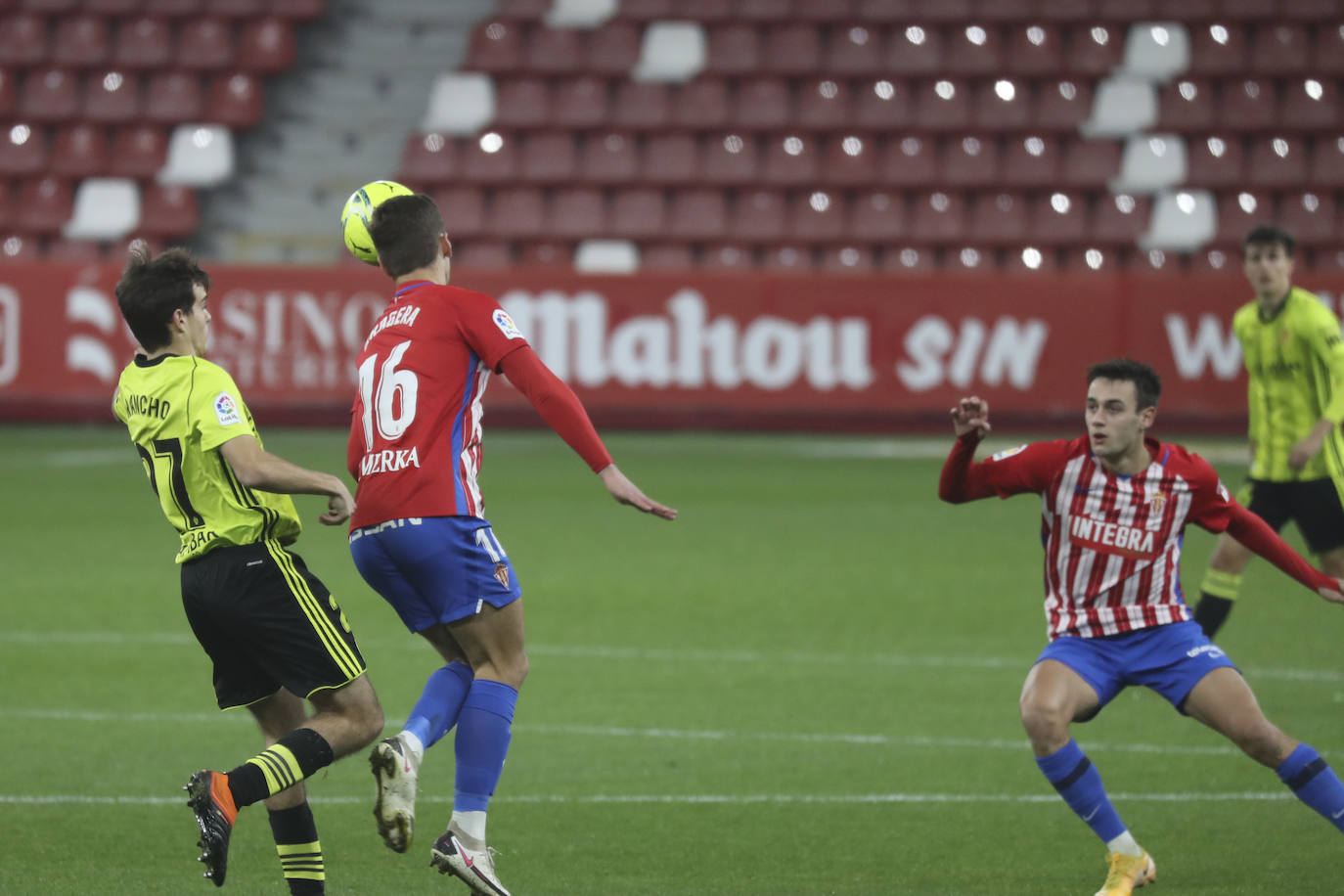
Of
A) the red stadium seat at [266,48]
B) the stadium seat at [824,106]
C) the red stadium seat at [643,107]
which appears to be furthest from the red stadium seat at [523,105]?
the stadium seat at [824,106]

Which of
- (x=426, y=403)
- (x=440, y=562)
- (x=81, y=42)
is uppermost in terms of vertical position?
(x=81, y=42)

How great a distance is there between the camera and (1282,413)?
26.6 ft

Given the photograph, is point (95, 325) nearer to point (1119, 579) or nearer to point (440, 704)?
point (440, 704)

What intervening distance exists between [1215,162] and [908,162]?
3441 millimetres

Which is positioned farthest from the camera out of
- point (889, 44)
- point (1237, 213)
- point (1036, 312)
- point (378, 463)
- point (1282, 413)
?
point (889, 44)

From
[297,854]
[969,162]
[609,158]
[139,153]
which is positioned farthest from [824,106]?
[297,854]

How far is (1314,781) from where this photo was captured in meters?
4.94

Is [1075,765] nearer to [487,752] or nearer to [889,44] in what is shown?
[487,752]

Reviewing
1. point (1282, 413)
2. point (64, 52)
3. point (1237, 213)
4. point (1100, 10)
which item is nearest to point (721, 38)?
point (1100, 10)

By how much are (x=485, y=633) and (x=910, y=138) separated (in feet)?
54.0

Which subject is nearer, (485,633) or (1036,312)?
(485,633)

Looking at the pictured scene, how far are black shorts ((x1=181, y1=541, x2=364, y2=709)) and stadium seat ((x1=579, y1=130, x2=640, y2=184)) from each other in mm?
16053

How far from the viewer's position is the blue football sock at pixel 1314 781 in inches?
194

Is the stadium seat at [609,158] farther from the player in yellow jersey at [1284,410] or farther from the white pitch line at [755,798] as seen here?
the white pitch line at [755,798]
